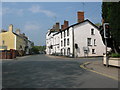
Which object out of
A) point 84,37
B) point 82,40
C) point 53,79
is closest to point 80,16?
point 84,37

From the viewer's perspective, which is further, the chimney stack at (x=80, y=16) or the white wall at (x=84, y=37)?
the chimney stack at (x=80, y=16)

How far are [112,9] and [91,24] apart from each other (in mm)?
29837

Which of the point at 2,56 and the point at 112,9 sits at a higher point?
the point at 112,9

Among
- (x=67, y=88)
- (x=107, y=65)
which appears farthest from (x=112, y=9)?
(x=67, y=88)

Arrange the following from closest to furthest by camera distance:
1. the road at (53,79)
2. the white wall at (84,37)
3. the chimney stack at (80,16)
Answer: the road at (53,79), the white wall at (84,37), the chimney stack at (80,16)

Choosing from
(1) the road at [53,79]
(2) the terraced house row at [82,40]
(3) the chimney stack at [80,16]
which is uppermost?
(3) the chimney stack at [80,16]

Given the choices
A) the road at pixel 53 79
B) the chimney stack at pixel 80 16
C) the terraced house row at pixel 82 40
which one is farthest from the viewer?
the chimney stack at pixel 80 16

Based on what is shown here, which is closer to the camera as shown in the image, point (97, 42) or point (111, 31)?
point (111, 31)

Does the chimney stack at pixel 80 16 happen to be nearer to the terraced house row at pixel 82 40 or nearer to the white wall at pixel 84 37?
the terraced house row at pixel 82 40

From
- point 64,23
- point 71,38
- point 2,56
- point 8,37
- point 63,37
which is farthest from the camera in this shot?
point 8,37

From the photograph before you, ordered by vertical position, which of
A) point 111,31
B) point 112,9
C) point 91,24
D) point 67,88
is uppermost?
point 91,24

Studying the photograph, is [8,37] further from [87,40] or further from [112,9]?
[112,9]

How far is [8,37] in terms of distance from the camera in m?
58.2

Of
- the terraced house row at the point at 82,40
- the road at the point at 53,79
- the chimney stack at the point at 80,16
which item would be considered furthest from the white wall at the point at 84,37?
the road at the point at 53,79
